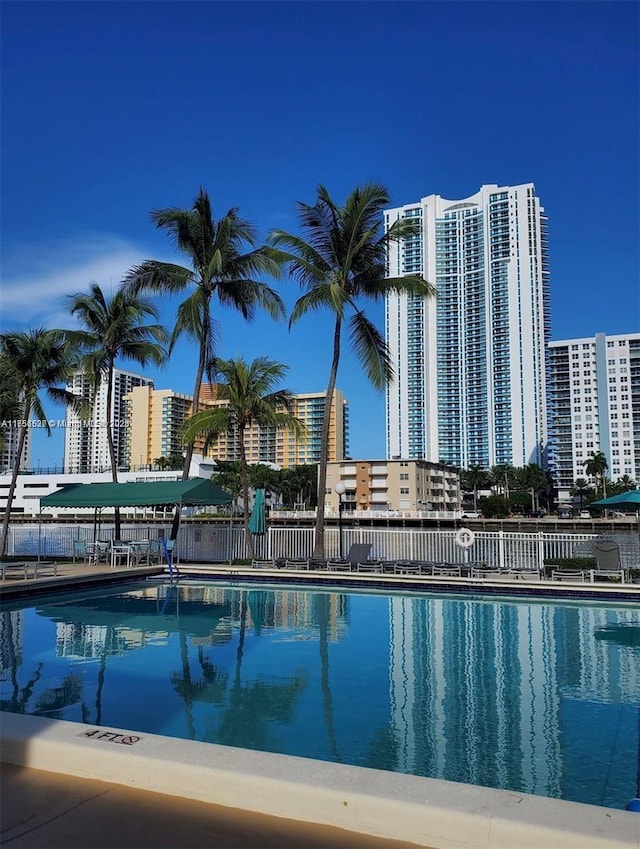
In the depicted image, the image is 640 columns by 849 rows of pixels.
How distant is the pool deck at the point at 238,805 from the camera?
3.04 meters

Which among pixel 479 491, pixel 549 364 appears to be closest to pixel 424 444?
pixel 479 491

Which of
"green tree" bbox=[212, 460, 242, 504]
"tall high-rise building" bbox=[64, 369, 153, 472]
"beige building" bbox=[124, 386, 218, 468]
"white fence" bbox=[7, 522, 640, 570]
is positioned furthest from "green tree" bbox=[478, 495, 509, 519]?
"white fence" bbox=[7, 522, 640, 570]

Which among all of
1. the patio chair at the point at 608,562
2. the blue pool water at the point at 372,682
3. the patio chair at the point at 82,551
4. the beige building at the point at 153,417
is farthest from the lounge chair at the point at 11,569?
the beige building at the point at 153,417

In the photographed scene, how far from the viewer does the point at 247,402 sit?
20.4m

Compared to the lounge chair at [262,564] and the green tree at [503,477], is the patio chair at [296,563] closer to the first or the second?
the lounge chair at [262,564]

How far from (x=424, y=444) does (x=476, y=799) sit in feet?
448

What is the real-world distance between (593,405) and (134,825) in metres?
150

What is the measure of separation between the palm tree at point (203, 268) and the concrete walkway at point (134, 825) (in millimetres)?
17482

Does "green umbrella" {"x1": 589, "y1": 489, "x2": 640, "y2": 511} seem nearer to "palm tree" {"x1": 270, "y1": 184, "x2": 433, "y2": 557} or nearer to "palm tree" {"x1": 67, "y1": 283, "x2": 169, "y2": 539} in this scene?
"palm tree" {"x1": 270, "y1": 184, "x2": 433, "y2": 557}

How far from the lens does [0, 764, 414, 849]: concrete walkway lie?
121 inches

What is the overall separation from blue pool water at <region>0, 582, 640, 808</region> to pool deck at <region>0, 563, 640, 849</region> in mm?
2216

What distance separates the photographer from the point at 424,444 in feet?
453

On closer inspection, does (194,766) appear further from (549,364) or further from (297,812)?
(549,364)

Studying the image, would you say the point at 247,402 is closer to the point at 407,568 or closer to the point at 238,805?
the point at 407,568
